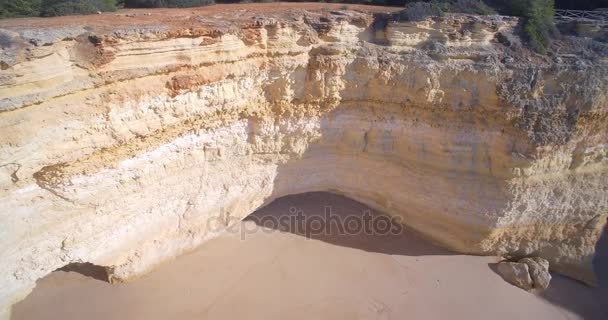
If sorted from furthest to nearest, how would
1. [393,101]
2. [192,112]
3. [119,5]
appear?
[119,5], [393,101], [192,112]

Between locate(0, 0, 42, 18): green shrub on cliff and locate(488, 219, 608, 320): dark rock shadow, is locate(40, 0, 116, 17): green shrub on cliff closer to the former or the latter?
locate(0, 0, 42, 18): green shrub on cliff

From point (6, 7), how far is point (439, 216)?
1030cm

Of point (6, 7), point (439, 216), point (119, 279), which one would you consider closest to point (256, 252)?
point (119, 279)

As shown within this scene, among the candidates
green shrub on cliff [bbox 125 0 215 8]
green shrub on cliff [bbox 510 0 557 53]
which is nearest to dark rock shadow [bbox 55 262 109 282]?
green shrub on cliff [bbox 125 0 215 8]

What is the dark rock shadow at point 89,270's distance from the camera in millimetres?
6621

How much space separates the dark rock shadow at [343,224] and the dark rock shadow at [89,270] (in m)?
2.88

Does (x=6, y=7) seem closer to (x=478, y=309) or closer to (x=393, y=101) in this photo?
(x=393, y=101)

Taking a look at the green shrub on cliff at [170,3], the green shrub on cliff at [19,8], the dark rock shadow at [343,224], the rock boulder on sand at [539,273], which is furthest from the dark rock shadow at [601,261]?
the green shrub on cliff at [19,8]

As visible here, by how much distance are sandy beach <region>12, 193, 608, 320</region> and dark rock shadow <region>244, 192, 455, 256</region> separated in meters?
0.03

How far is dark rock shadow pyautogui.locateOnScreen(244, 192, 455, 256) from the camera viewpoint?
819 centimetres

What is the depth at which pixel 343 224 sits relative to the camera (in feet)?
28.0

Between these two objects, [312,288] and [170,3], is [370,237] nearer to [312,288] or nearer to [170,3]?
[312,288]

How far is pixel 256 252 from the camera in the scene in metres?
7.72

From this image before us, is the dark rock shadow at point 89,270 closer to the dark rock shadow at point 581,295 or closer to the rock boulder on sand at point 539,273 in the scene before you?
the dark rock shadow at point 581,295
